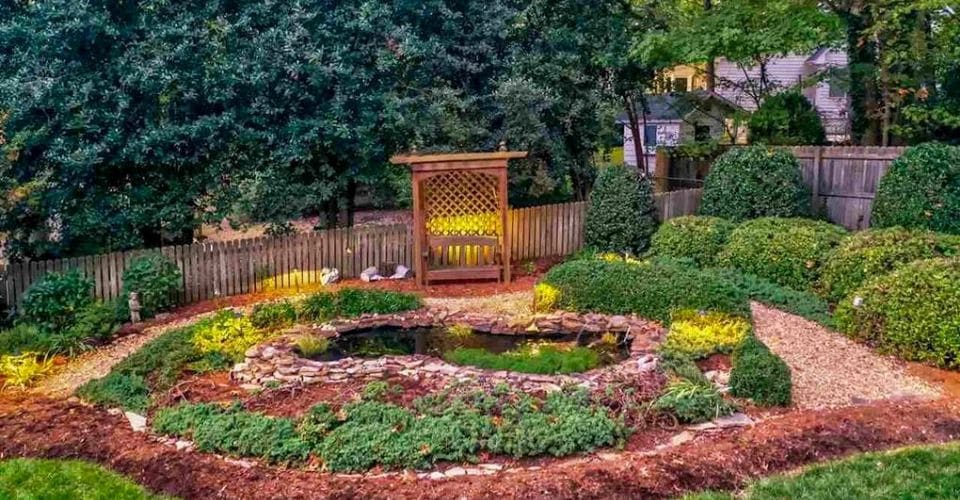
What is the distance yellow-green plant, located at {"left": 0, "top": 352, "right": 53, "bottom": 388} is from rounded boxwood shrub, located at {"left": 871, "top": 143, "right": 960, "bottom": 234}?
9.55 m

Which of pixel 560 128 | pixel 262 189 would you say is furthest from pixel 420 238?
pixel 560 128

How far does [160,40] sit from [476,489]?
25.7 ft

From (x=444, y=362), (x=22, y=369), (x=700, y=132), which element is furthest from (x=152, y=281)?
(x=700, y=132)

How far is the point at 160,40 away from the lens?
9.78 m

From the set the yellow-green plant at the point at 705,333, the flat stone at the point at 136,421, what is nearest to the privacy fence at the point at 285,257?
the flat stone at the point at 136,421

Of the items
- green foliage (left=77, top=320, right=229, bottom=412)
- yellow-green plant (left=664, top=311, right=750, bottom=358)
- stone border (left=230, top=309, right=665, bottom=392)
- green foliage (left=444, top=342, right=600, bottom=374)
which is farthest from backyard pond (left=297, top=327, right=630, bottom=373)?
green foliage (left=77, top=320, right=229, bottom=412)

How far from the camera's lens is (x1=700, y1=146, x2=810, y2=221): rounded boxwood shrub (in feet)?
35.0

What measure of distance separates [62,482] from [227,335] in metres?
2.80

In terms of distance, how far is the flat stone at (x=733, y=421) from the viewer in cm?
551

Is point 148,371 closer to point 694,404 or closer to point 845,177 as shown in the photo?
point 694,404

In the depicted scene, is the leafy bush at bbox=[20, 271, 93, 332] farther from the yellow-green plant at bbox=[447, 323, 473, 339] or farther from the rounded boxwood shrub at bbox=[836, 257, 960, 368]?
the rounded boxwood shrub at bbox=[836, 257, 960, 368]

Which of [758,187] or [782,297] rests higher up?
[758,187]

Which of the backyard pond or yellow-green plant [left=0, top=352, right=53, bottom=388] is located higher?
the backyard pond

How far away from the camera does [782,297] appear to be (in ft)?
28.4
